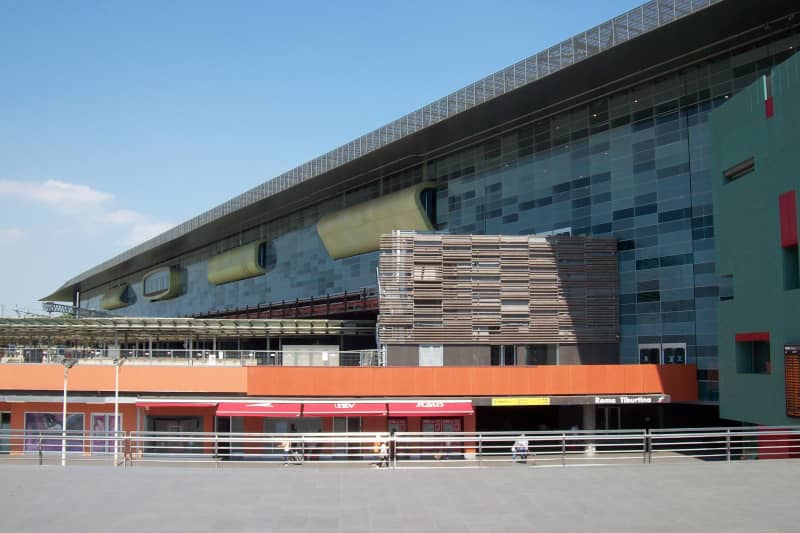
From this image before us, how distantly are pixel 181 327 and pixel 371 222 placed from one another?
18.2 m

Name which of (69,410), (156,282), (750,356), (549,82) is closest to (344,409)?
(69,410)

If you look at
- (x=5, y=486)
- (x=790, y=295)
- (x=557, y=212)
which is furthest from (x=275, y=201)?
(x=5, y=486)

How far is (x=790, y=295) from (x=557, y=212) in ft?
64.4

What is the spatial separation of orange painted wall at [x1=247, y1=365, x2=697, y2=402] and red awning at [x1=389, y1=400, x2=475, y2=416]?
84cm

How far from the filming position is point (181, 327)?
47.4m

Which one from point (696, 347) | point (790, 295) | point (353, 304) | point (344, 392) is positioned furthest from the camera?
point (353, 304)

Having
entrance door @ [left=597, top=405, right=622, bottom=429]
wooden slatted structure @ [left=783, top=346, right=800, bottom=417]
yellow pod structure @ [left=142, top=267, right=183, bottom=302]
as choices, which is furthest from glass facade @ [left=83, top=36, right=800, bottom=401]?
yellow pod structure @ [left=142, top=267, right=183, bottom=302]

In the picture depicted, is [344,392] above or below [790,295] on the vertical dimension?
below

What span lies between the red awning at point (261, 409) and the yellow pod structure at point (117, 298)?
101 m

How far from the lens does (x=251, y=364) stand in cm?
3494

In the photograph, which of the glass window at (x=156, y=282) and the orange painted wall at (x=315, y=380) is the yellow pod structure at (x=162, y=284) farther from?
the orange painted wall at (x=315, y=380)

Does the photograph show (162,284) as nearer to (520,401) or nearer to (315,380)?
(315,380)

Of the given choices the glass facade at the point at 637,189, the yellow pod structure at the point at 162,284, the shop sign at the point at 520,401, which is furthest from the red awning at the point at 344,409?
the yellow pod structure at the point at 162,284

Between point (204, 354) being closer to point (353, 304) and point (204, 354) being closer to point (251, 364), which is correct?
point (251, 364)
